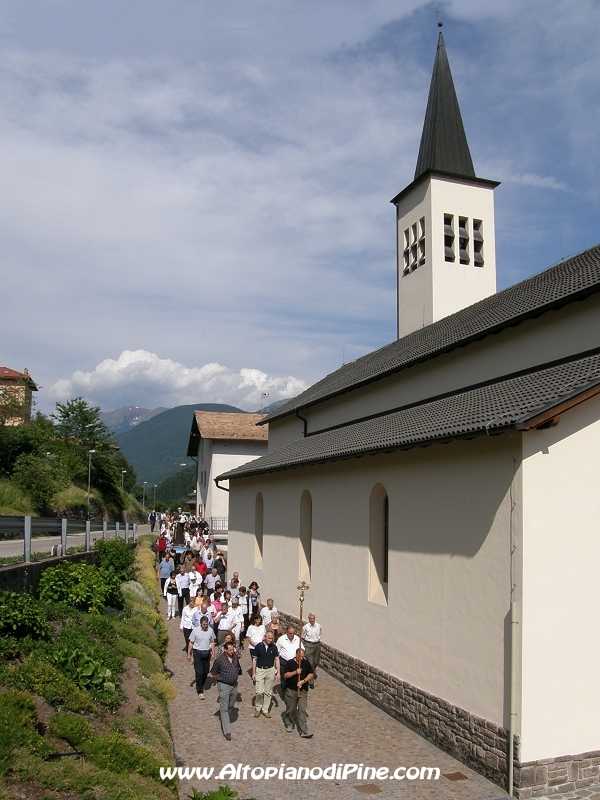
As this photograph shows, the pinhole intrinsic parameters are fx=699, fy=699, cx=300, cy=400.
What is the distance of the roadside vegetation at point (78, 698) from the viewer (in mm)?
6668

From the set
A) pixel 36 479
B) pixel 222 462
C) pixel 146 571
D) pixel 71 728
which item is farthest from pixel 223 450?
pixel 71 728

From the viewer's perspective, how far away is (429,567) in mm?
12055

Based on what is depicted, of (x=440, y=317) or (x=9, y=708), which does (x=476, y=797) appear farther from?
(x=440, y=317)

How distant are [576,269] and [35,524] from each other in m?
13.8

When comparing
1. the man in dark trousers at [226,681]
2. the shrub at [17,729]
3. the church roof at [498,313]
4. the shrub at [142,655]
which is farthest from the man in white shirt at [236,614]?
the shrub at [17,729]

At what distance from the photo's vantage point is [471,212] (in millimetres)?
26234

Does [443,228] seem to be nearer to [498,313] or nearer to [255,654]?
[498,313]

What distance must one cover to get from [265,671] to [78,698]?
15.4ft

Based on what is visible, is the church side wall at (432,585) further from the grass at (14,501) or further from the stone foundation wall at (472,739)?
the grass at (14,501)

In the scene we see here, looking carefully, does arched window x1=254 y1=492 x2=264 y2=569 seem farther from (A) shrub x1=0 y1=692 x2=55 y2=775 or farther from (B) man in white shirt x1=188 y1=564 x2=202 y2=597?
(A) shrub x1=0 y1=692 x2=55 y2=775

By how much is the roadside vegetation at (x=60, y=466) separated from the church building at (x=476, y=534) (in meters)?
23.0

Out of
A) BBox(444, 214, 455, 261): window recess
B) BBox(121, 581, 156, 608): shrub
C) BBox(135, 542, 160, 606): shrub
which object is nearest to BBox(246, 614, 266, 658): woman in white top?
BBox(121, 581, 156, 608): shrub

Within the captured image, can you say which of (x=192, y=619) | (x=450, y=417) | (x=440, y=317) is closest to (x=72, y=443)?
(x=440, y=317)

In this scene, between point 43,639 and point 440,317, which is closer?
point 43,639
